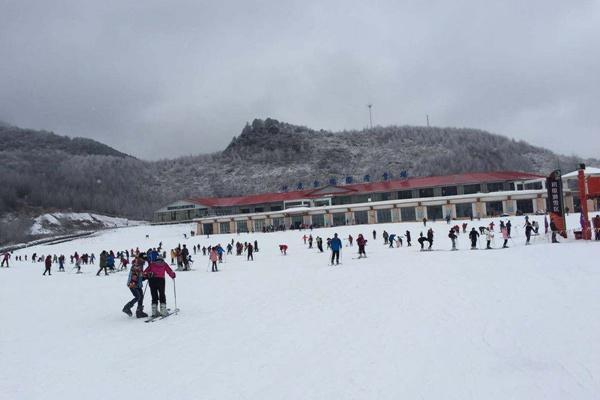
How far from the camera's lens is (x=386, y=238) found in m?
32.3

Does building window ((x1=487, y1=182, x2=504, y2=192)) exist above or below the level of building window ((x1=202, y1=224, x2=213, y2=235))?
above

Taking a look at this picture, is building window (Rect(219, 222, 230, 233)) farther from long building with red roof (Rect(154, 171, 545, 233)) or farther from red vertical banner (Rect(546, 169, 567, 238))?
red vertical banner (Rect(546, 169, 567, 238))

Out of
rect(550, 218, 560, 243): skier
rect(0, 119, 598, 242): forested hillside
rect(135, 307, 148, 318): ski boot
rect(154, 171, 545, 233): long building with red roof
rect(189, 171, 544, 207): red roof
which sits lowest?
rect(135, 307, 148, 318): ski boot

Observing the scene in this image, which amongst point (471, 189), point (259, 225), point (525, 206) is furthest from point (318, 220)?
point (525, 206)

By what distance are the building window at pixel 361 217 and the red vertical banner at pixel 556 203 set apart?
31488 millimetres

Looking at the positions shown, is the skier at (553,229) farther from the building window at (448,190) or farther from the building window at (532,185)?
the building window at (532,185)

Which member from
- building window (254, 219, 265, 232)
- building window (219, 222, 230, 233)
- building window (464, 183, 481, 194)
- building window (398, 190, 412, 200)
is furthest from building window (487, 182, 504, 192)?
building window (219, 222, 230, 233)

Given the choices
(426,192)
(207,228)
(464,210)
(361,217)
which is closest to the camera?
(464,210)

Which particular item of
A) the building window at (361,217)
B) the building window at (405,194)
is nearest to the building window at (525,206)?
the building window at (405,194)

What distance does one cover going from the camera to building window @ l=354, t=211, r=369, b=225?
181 feet

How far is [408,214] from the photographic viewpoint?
53.1m

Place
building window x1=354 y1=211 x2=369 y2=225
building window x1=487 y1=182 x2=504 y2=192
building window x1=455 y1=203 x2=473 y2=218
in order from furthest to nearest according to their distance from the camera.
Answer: building window x1=487 y1=182 x2=504 y2=192 → building window x1=354 y1=211 x2=369 y2=225 → building window x1=455 y1=203 x2=473 y2=218

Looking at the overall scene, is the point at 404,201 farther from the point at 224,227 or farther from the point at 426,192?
the point at 224,227

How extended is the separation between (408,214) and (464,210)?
603 centimetres
